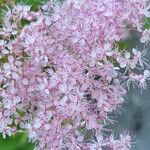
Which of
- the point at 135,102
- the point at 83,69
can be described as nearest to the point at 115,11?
the point at 83,69

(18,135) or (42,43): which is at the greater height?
(42,43)

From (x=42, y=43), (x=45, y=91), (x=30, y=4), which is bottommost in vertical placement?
(x=45, y=91)

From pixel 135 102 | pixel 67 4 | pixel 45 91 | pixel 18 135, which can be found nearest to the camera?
pixel 45 91

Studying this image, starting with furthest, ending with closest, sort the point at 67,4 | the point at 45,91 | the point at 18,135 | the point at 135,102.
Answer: the point at 135,102, the point at 18,135, the point at 67,4, the point at 45,91

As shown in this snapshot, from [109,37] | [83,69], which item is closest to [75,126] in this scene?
[83,69]

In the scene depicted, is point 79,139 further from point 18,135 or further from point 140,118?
point 140,118

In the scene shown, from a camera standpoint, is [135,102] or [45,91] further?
[135,102]

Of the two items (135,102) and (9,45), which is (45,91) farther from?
(135,102)
